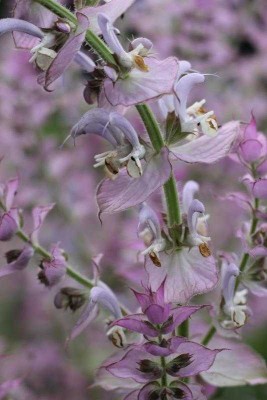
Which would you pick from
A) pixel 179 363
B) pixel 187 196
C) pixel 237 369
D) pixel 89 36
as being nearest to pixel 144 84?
pixel 89 36

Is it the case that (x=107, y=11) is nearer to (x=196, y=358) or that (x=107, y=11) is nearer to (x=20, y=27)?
(x=20, y=27)

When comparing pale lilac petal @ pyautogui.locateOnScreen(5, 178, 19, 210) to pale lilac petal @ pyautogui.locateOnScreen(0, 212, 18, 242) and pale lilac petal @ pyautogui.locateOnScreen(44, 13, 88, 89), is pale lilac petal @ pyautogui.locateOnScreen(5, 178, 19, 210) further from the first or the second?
pale lilac petal @ pyautogui.locateOnScreen(44, 13, 88, 89)

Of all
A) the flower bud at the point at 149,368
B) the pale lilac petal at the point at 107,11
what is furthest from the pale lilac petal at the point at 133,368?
the pale lilac petal at the point at 107,11

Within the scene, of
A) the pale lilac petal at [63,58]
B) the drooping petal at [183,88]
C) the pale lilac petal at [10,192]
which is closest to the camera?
the pale lilac petal at [63,58]

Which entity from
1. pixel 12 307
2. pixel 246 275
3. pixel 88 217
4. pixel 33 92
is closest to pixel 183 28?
pixel 33 92

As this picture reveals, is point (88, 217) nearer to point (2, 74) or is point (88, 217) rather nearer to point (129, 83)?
point (2, 74)

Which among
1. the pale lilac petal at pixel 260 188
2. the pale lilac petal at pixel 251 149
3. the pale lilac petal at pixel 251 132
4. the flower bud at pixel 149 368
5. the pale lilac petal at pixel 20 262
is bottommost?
the flower bud at pixel 149 368

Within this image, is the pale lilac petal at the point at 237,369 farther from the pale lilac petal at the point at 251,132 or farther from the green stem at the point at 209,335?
the pale lilac petal at the point at 251,132

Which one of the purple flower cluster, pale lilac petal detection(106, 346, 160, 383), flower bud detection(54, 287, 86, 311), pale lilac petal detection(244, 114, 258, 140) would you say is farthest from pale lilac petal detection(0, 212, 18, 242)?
pale lilac petal detection(244, 114, 258, 140)
